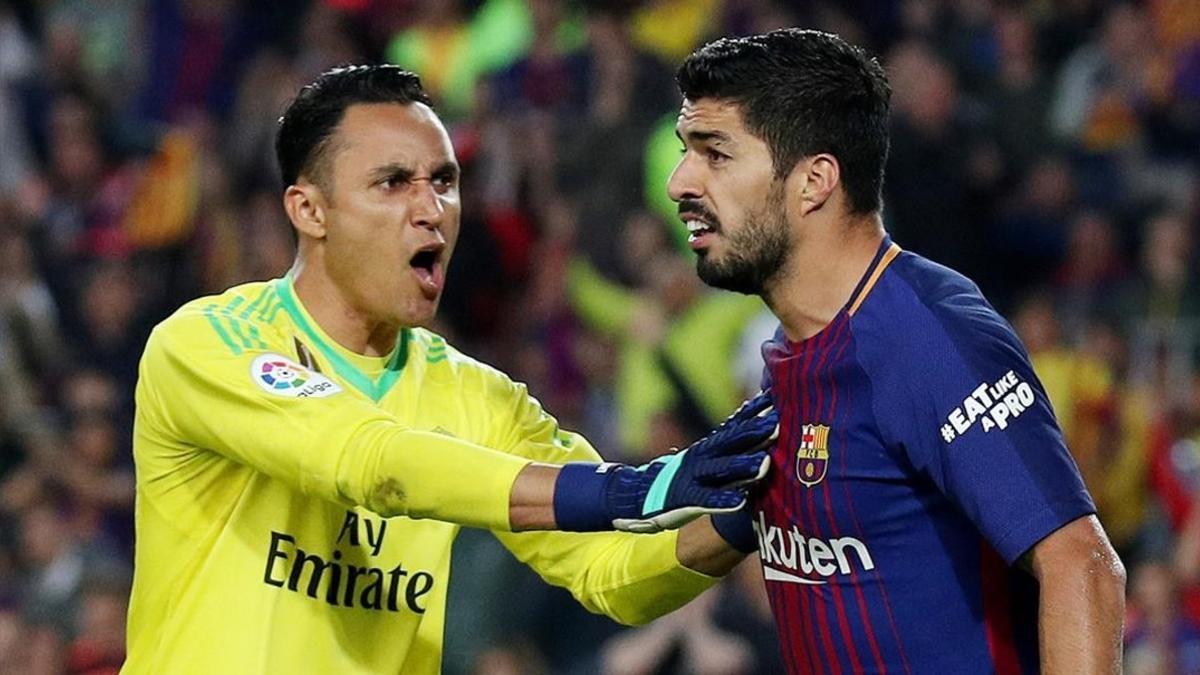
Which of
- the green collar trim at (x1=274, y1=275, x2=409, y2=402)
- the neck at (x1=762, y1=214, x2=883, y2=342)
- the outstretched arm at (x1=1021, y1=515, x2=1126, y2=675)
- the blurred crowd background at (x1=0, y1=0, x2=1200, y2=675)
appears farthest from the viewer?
the blurred crowd background at (x1=0, y1=0, x2=1200, y2=675)

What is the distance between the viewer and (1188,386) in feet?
29.3

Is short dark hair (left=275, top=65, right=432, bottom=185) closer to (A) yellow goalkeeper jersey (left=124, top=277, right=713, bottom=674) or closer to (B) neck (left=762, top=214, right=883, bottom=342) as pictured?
(A) yellow goalkeeper jersey (left=124, top=277, right=713, bottom=674)

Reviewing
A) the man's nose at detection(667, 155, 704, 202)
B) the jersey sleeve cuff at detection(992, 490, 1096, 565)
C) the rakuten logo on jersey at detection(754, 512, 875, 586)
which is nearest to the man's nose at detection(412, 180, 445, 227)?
the man's nose at detection(667, 155, 704, 202)

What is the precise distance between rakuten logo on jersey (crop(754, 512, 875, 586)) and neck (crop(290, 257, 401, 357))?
1.05 meters

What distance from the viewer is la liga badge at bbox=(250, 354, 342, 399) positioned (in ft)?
14.0

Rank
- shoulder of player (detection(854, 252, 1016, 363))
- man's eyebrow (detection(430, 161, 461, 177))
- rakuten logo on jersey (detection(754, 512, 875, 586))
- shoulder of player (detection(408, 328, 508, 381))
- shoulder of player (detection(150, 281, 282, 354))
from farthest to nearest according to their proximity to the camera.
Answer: shoulder of player (detection(408, 328, 508, 381))
man's eyebrow (detection(430, 161, 461, 177))
shoulder of player (detection(150, 281, 282, 354))
rakuten logo on jersey (detection(754, 512, 875, 586))
shoulder of player (detection(854, 252, 1016, 363))

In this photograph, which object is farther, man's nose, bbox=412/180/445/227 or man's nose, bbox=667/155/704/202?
man's nose, bbox=412/180/445/227

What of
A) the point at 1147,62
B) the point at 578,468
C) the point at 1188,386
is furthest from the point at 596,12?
the point at 578,468

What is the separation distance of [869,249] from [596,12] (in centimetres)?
709

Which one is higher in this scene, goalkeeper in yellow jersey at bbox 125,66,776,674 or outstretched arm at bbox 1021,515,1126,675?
goalkeeper in yellow jersey at bbox 125,66,776,674

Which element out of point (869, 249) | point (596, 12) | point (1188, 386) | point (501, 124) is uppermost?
point (596, 12)

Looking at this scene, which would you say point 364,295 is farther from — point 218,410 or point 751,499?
point 751,499

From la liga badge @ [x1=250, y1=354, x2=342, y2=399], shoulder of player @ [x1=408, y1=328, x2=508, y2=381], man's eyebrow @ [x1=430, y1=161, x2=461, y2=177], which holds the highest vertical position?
man's eyebrow @ [x1=430, y1=161, x2=461, y2=177]

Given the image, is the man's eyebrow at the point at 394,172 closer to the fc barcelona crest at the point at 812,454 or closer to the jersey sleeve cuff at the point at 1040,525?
the fc barcelona crest at the point at 812,454
